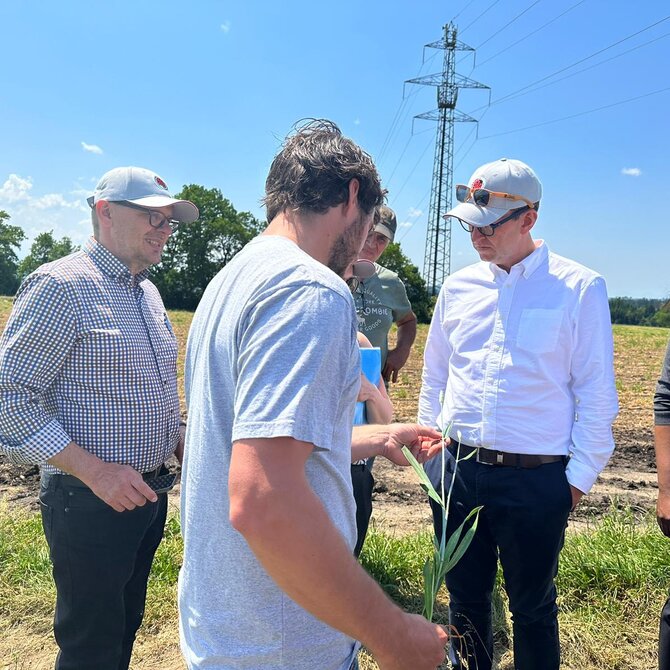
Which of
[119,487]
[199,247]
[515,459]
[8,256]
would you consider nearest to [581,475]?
[515,459]

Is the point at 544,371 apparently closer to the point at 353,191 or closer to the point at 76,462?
the point at 353,191

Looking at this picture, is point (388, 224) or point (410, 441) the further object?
point (388, 224)

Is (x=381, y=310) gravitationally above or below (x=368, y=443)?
above

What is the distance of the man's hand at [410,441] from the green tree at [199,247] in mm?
50479

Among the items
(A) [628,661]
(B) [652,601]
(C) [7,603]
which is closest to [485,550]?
(A) [628,661]

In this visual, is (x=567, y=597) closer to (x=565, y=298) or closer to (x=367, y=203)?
(x=565, y=298)

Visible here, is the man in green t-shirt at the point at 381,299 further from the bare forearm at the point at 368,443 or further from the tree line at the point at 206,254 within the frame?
the tree line at the point at 206,254

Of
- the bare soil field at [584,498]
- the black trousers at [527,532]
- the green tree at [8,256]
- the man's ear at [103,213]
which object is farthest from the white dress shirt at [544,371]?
the green tree at [8,256]

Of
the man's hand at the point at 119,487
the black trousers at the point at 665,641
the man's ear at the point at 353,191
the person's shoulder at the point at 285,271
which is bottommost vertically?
the black trousers at the point at 665,641

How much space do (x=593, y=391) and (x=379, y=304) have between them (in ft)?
6.27

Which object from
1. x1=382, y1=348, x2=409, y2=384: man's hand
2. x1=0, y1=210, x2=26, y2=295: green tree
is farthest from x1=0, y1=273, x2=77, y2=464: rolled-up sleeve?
x1=0, y1=210, x2=26, y2=295: green tree

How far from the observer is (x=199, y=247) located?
182 ft

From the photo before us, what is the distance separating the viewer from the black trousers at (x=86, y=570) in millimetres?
2305

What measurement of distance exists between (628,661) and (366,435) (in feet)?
6.80
